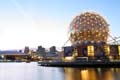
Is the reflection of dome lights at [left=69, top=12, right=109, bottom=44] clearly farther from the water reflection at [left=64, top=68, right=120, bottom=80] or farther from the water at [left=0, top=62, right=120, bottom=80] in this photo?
the water reflection at [left=64, top=68, right=120, bottom=80]

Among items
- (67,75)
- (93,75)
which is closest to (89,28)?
(67,75)

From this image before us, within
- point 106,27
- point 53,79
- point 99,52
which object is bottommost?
point 53,79

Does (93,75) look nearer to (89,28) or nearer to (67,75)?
(67,75)

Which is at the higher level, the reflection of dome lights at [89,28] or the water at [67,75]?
the reflection of dome lights at [89,28]

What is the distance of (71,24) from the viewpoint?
313 feet

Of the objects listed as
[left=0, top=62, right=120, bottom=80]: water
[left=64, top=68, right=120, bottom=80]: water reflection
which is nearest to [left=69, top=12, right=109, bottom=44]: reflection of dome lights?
[left=0, top=62, right=120, bottom=80]: water

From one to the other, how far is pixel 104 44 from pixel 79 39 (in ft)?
25.1

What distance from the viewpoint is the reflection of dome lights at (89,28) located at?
92.3 m

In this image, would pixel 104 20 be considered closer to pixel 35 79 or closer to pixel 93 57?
pixel 93 57

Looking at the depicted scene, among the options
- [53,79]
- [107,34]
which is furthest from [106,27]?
[53,79]

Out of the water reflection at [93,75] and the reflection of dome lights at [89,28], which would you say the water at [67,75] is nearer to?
the water reflection at [93,75]

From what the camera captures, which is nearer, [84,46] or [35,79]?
[35,79]

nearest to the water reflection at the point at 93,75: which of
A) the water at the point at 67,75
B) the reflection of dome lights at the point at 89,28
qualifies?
the water at the point at 67,75

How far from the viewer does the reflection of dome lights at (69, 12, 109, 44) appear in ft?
303
